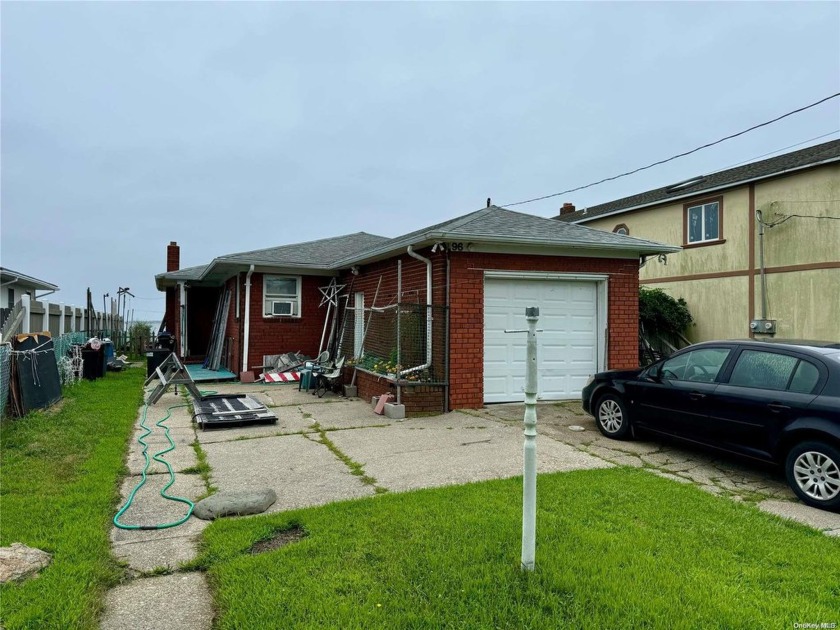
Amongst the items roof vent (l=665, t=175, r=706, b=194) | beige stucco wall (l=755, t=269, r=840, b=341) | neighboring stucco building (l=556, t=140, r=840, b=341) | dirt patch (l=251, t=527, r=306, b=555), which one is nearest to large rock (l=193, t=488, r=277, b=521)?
dirt patch (l=251, t=527, r=306, b=555)

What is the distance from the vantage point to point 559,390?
974 centimetres

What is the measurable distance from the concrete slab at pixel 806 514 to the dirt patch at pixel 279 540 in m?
3.78

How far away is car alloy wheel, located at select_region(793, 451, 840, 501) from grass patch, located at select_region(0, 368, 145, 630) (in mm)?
5312

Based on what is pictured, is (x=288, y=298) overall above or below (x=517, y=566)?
above

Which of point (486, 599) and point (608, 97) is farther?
point (608, 97)

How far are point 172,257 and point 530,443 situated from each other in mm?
22683

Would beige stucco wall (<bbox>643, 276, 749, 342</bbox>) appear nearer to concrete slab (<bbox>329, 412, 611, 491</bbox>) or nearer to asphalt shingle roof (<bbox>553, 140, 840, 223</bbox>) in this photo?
asphalt shingle roof (<bbox>553, 140, 840, 223</bbox>)

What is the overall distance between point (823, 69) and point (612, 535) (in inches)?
502

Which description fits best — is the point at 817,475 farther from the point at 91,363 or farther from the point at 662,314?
the point at 91,363

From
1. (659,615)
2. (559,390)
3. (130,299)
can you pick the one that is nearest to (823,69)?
(559,390)

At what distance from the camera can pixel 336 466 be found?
5746 millimetres

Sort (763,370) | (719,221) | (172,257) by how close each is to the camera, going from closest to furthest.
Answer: (763,370) → (719,221) → (172,257)

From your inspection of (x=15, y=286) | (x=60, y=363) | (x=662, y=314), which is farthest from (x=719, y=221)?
(x=15, y=286)

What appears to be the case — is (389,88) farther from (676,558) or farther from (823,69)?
(676,558)
